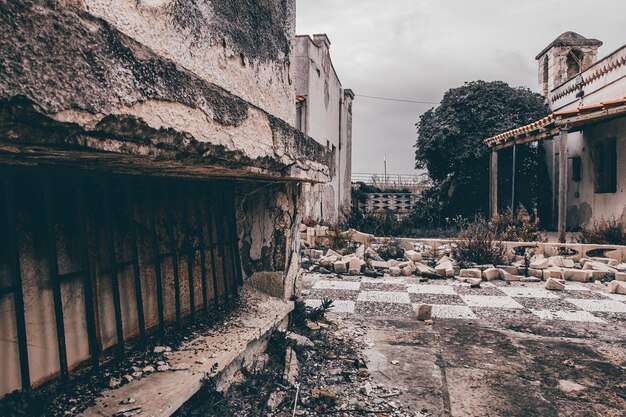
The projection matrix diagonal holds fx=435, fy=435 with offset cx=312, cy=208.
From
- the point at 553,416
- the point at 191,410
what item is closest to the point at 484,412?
the point at 553,416

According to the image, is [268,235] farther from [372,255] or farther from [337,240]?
[337,240]

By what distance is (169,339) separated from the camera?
2.20 metres

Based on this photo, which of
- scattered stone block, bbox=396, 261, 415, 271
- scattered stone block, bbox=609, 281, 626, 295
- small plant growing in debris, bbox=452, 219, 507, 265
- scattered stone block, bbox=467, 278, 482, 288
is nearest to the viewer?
scattered stone block, bbox=609, 281, 626, 295

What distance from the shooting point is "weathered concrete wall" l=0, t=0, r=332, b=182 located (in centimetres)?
81

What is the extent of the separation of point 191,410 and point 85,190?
1.03m

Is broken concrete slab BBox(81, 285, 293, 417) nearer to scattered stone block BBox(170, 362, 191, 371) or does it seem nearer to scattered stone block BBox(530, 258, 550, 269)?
scattered stone block BBox(170, 362, 191, 371)

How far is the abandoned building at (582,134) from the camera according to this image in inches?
339

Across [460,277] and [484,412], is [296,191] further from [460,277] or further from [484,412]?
[460,277]

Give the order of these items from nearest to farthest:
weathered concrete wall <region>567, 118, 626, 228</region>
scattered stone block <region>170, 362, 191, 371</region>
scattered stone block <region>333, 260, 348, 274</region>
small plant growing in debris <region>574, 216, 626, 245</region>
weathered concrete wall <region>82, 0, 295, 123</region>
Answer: weathered concrete wall <region>82, 0, 295, 123</region>
scattered stone block <region>170, 362, 191, 371</region>
scattered stone block <region>333, 260, 348, 274</region>
small plant growing in debris <region>574, 216, 626, 245</region>
weathered concrete wall <region>567, 118, 626, 228</region>

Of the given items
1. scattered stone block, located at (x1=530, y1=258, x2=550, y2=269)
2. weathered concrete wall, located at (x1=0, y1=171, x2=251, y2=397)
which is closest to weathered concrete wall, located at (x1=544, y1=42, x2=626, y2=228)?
scattered stone block, located at (x1=530, y1=258, x2=550, y2=269)

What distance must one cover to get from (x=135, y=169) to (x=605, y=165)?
11.9 metres

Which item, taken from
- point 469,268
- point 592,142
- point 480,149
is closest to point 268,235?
point 469,268

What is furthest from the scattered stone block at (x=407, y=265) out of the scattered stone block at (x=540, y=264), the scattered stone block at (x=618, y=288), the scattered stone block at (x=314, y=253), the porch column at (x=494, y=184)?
the porch column at (x=494, y=184)

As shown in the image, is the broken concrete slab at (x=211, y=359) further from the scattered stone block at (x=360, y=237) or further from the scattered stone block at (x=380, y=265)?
the scattered stone block at (x=360, y=237)
